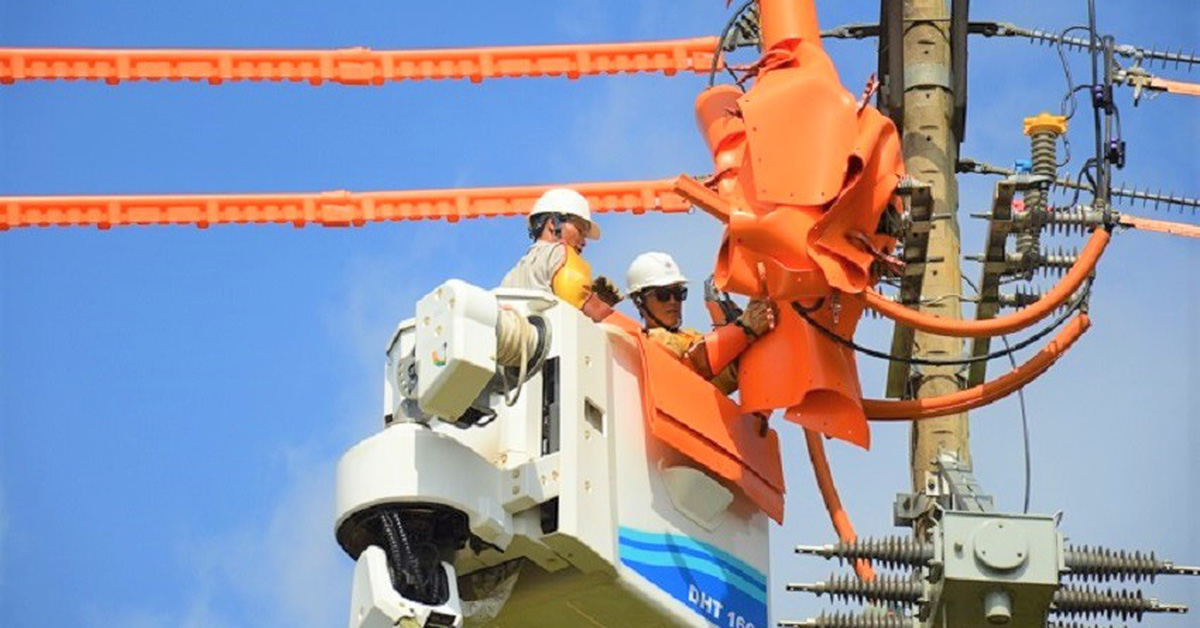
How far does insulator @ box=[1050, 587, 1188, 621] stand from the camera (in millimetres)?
18641

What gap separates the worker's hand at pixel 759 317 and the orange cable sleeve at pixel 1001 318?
1.79 feet

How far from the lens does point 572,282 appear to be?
2041 cm

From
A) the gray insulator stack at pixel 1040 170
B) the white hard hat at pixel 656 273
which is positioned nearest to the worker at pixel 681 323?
the white hard hat at pixel 656 273

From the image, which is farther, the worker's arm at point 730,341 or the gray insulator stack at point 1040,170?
the gray insulator stack at point 1040,170

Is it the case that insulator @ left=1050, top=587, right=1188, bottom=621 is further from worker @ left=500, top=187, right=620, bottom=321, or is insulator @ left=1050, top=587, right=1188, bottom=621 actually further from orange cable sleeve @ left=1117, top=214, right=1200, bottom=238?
orange cable sleeve @ left=1117, top=214, right=1200, bottom=238

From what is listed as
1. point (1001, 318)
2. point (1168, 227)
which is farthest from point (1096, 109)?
point (1168, 227)

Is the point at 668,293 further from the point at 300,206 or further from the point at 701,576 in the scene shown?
the point at 300,206

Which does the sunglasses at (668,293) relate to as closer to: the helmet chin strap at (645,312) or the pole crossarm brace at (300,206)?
the helmet chin strap at (645,312)

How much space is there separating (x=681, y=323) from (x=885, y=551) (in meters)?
2.95

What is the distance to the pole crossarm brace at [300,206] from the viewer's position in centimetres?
2369

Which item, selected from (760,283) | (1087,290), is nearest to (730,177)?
(760,283)

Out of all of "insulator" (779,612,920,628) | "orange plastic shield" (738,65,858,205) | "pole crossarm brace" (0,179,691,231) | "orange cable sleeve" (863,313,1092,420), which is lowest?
"insulator" (779,612,920,628)

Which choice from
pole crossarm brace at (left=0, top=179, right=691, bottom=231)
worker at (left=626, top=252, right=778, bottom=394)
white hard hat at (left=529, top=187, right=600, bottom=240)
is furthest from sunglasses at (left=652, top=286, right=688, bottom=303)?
pole crossarm brace at (left=0, top=179, right=691, bottom=231)

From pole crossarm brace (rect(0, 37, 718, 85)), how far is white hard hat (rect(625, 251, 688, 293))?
11.6 feet
